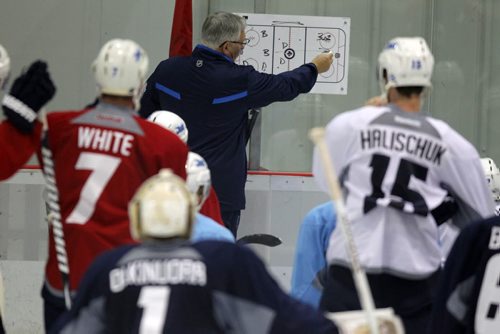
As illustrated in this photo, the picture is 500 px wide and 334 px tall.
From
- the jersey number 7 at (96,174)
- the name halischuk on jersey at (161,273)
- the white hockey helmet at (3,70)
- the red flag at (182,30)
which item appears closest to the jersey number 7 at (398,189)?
the jersey number 7 at (96,174)

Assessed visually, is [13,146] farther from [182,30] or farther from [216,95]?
[182,30]

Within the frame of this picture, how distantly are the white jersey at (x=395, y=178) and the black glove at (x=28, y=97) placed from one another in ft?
2.86

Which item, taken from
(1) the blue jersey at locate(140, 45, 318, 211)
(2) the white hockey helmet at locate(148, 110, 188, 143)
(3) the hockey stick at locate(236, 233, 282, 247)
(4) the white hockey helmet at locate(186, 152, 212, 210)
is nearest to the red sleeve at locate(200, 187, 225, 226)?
(2) the white hockey helmet at locate(148, 110, 188, 143)

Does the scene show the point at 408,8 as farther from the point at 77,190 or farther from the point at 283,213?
the point at 77,190

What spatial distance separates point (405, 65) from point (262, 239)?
3762 mm

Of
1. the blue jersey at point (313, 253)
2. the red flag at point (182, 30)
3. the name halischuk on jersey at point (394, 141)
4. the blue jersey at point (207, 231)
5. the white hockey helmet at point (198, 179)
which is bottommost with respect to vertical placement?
the blue jersey at point (313, 253)

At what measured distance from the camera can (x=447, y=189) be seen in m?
4.86

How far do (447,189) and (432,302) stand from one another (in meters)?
0.36

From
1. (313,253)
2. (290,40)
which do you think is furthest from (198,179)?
(290,40)

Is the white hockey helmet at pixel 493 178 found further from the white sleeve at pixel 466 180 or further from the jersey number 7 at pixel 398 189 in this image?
the jersey number 7 at pixel 398 189

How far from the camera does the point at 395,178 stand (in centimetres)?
473

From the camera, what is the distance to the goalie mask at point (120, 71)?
15.8ft

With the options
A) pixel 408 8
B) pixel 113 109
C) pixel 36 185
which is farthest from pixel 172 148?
pixel 408 8

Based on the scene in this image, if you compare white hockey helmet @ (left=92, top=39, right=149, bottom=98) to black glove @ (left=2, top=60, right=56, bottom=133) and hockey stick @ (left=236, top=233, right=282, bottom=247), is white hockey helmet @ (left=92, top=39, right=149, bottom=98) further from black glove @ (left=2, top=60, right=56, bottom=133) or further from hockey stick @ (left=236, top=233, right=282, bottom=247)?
hockey stick @ (left=236, top=233, right=282, bottom=247)
